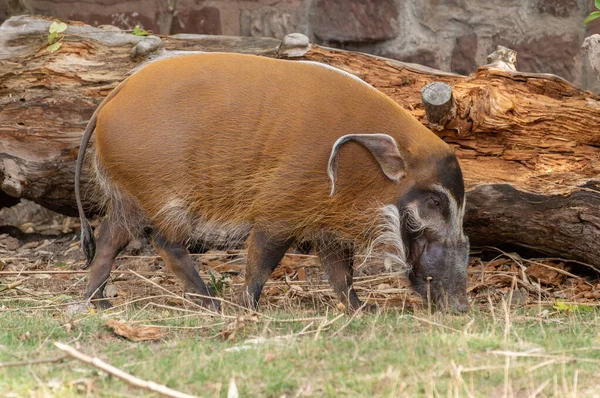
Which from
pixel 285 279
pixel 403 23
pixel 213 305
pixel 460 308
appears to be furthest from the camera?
pixel 403 23

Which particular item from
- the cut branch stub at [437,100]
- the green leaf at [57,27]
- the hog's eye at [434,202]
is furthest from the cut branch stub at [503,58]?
the green leaf at [57,27]

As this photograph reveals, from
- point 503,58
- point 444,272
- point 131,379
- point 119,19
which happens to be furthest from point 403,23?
point 131,379

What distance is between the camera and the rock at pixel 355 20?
7.01 meters

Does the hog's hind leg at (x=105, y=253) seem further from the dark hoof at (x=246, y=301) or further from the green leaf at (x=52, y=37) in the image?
the green leaf at (x=52, y=37)

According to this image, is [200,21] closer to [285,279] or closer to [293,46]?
[293,46]

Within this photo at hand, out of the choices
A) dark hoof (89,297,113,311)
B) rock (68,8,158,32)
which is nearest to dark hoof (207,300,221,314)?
dark hoof (89,297,113,311)

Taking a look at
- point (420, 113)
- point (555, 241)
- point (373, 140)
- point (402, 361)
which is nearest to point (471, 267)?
point (555, 241)

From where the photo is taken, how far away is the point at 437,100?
5039 mm

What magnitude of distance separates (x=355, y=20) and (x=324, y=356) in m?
4.24

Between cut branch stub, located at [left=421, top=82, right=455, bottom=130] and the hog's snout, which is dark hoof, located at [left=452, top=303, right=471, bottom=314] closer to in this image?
the hog's snout

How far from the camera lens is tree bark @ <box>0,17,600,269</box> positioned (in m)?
5.31

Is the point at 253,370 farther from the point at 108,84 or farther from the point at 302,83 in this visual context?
the point at 108,84

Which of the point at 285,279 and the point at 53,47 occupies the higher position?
the point at 53,47

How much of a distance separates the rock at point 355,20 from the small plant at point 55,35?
2.15 m
